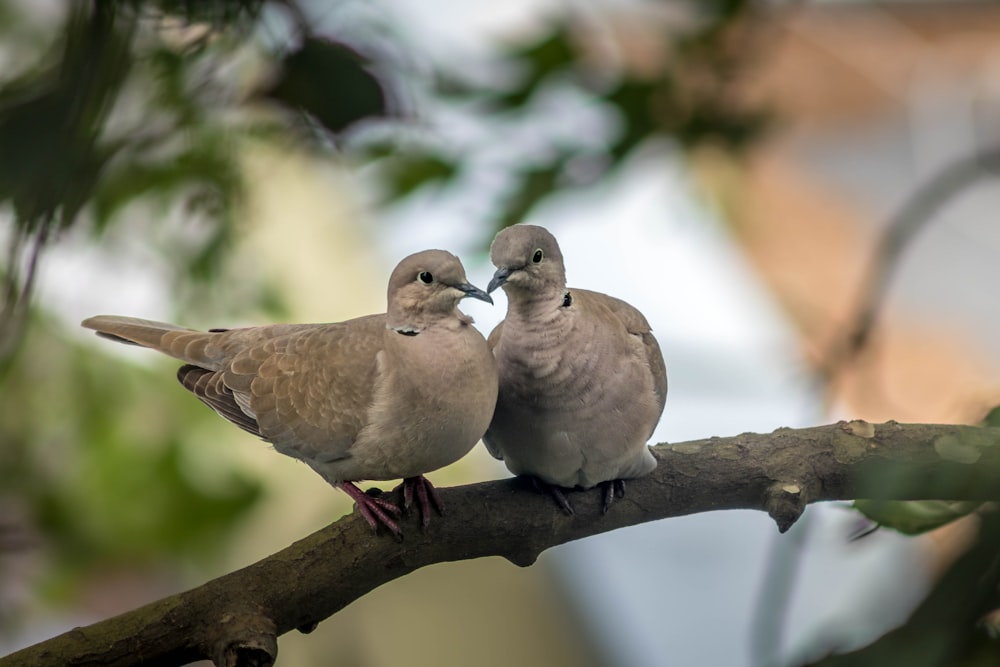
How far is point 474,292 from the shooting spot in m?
1.11

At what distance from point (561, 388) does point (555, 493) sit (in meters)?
0.16

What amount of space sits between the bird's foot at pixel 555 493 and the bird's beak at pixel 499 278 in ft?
0.95

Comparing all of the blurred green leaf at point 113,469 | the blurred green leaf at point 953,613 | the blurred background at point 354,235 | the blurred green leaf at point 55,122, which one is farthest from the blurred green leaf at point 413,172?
the blurred green leaf at point 113,469

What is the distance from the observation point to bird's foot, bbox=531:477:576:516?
128 centimetres

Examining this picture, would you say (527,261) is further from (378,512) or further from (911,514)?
(911,514)

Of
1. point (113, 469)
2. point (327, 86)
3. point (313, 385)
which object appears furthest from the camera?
point (113, 469)

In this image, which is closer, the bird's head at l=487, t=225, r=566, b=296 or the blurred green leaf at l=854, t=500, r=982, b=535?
the blurred green leaf at l=854, t=500, r=982, b=535

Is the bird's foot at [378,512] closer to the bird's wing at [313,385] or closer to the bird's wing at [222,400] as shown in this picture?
the bird's wing at [313,385]

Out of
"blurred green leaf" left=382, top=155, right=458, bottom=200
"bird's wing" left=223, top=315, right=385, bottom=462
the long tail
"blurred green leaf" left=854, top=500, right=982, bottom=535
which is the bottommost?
"blurred green leaf" left=854, top=500, right=982, bottom=535

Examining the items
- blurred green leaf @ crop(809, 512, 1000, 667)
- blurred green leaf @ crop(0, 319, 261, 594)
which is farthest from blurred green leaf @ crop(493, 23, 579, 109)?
blurred green leaf @ crop(0, 319, 261, 594)

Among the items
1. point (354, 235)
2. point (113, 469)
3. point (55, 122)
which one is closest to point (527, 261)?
point (55, 122)

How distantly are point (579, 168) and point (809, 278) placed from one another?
3.87 metres

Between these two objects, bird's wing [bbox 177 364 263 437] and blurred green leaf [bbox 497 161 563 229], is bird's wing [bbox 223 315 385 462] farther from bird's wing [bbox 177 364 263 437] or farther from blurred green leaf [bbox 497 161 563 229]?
blurred green leaf [bbox 497 161 563 229]

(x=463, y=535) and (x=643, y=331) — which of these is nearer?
(x=463, y=535)
